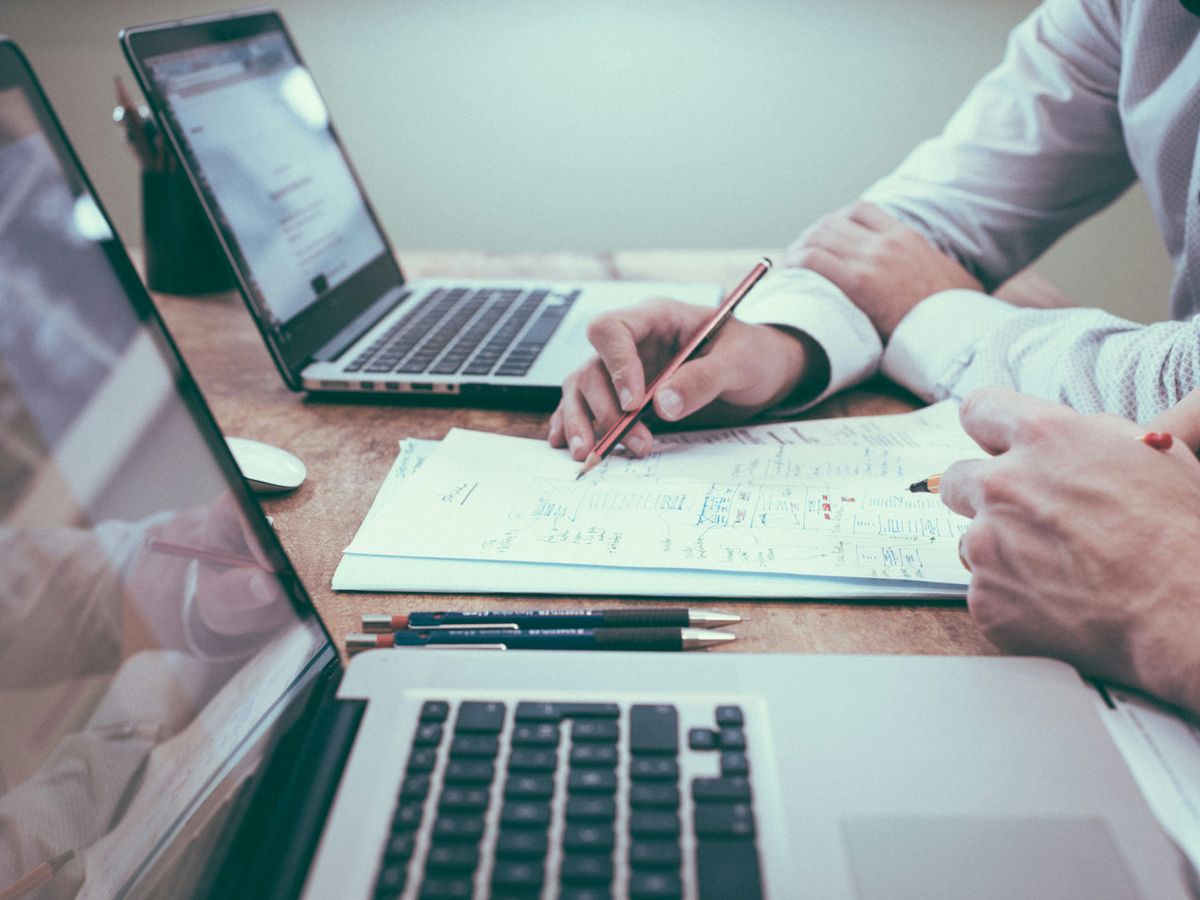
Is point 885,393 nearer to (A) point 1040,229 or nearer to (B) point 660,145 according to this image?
(A) point 1040,229

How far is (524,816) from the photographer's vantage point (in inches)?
12.6

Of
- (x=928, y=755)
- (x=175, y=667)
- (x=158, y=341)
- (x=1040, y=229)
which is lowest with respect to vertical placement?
(x=1040, y=229)

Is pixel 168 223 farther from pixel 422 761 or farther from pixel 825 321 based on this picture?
pixel 422 761

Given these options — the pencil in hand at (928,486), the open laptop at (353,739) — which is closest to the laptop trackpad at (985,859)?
the open laptop at (353,739)

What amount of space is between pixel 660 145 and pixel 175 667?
66.7 inches

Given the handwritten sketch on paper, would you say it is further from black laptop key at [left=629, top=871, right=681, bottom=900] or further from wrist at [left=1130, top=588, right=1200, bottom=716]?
black laptop key at [left=629, top=871, right=681, bottom=900]

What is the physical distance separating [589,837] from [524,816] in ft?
0.08

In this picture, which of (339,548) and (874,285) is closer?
(339,548)

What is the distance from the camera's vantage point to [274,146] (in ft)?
2.85

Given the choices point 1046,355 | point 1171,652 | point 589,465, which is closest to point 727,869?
point 1171,652

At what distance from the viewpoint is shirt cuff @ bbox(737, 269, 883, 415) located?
759 millimetres

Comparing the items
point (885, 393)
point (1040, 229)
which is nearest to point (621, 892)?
point (885, 393)

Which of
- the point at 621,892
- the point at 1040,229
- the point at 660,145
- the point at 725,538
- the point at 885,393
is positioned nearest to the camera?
the point at 621,892

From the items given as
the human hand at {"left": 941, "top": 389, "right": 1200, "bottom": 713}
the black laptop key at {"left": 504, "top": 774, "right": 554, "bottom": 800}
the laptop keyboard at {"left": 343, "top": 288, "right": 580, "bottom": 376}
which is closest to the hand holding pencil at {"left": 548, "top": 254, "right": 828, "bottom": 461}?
the laptop keyboard at {"left": 343, "top": 288, "right": 580, "bottom": 376}
